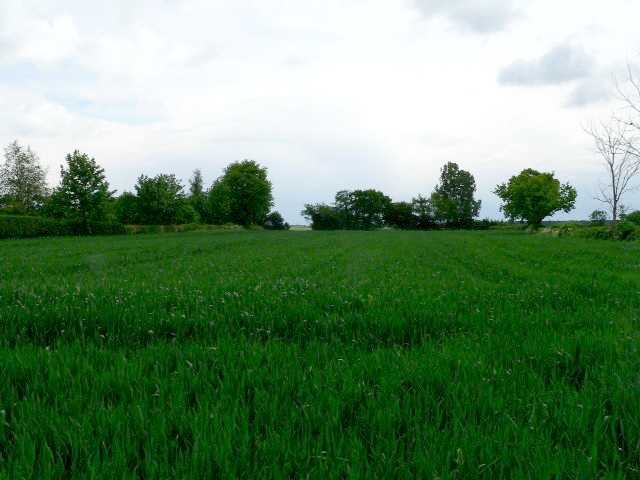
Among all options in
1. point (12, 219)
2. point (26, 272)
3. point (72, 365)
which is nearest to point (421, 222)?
point (12, 219)

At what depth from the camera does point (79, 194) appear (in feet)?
176

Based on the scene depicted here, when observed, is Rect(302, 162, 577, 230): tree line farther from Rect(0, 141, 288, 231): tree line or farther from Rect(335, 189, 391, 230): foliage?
Rect(0, 141, 288, 231): tree line

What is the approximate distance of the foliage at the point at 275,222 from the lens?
392 ft

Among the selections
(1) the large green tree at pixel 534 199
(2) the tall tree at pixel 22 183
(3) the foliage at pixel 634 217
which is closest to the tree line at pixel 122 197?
(2) the tall tree at pixel 22 183

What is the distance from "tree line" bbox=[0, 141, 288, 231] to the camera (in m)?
53.8

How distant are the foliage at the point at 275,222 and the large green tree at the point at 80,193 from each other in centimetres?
6461

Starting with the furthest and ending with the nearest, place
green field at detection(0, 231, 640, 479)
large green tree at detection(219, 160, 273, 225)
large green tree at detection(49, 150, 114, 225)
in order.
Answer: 1. large green tree at detection(219, 160, 273, 225)
2. large green tree at detection(49, 150, 114, 225)
3. green field at detection(0, 231, 640, 479)

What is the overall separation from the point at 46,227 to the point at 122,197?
238 ft

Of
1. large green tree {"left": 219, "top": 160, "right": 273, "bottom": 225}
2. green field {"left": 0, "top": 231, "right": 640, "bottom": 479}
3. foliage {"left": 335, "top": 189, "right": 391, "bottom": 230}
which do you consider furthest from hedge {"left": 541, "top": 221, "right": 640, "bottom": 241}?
foliage {"left": 335, "top": 189, "right": 391, "bottom": 230}

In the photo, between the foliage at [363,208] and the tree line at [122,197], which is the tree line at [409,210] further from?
the tree line at [122,197]

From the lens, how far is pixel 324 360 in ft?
13.0

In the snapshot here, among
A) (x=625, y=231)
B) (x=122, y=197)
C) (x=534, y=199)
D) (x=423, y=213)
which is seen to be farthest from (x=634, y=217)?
(x=122, y=197)

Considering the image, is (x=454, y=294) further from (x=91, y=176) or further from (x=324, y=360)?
(x=91, y=176)

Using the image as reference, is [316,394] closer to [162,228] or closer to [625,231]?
[625,231]
